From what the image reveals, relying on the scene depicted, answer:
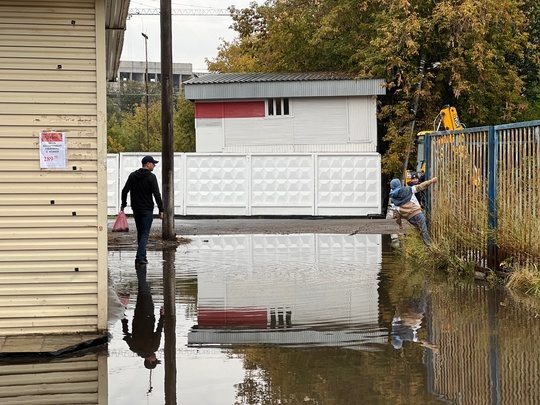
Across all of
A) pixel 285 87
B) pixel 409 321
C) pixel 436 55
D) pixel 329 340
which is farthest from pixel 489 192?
pixel 436 55

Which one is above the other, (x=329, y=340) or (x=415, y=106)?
(x=415, y=106)

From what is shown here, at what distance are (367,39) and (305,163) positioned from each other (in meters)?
12.7

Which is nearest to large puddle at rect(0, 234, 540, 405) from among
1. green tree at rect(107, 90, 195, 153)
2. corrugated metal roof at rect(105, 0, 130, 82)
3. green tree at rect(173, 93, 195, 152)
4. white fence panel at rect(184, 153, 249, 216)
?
corrugated metal roof at rect(105, 0, 130, 82)

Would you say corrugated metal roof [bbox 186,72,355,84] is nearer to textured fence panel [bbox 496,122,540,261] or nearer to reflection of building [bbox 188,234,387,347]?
reflection of building [bbox 188,234,387,347]

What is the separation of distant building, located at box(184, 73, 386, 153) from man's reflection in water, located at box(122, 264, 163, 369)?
2474 centimetres

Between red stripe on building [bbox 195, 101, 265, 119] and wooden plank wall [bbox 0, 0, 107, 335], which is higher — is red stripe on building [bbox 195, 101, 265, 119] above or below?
above

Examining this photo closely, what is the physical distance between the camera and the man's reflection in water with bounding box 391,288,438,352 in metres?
8.91

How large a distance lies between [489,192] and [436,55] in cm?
2550

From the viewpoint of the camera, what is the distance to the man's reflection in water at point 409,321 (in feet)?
29.2

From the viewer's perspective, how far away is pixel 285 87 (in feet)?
121

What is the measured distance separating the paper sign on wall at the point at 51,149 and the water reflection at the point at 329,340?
72.1 inches

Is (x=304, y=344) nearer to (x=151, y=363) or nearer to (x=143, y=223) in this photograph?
(x=151, y=363)

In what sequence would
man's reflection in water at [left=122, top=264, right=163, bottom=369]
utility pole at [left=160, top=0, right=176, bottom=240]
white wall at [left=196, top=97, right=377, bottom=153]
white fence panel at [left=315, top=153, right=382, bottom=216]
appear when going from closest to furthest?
man's reflection in water at [left=122, top=264, right=163, bottom=369] → utility pole at [left=160, top=0, right=176, bottom=240] → white fence panel at [left=315, top=153, right=382, bottom=216] → white wall at [left=196, top=97, right=377, bottom=153]

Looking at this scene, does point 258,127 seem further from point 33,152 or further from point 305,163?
point 33,152
